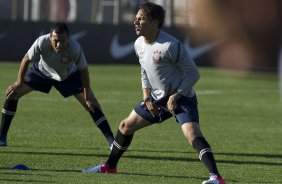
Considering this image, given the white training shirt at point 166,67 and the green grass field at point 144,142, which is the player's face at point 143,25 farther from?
the green grass field at point 144,142

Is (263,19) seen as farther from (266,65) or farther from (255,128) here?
(255,128)

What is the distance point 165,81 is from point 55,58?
3.38 metres

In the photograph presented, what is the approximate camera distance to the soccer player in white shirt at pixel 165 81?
11.2m

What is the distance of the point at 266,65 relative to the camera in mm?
38062

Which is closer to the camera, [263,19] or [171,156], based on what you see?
[171,156]

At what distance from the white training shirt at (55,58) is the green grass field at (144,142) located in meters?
1.08

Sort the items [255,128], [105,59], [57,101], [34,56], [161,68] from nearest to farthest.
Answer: [161,68] < [34,56] < [255,128] < [57,101] < [105,59]

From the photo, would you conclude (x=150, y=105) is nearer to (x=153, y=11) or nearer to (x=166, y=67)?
(x=166, y=67)

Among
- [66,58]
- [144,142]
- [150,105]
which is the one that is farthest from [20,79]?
[150,105]

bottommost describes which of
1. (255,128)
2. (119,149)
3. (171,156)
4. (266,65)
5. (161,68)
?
(266,65)

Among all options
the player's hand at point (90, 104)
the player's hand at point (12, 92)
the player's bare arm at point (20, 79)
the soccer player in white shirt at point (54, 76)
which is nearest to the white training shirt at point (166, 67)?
the player's hand at point (90, 104)

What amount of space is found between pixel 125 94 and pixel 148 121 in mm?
13792

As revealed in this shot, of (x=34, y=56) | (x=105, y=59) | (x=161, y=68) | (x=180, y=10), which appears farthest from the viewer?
(x=180, y=10)

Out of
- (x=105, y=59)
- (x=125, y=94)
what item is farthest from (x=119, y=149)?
(x=105, y=59)
